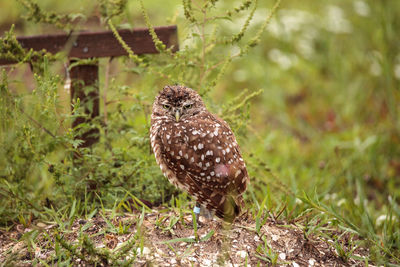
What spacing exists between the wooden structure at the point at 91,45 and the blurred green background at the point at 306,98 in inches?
4.0

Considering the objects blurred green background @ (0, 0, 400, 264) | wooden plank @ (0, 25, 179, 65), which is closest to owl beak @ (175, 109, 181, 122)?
blurred green background @ (0, 0, 400, 264)

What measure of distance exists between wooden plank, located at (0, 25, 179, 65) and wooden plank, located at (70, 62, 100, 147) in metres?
0.12

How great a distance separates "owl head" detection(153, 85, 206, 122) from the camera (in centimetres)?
309

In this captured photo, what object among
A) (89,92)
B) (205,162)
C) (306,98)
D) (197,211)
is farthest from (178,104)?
(306,98)

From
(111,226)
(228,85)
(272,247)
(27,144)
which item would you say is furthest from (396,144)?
(27,144)

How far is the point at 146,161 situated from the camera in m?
3.36

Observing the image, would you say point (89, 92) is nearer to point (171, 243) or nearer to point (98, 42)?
point (98, 42)

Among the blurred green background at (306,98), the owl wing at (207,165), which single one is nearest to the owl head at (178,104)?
the owl wing at (207,165)

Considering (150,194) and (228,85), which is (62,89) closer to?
(150,194)

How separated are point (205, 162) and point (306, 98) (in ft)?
12.9

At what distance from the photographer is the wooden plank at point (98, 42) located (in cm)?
353

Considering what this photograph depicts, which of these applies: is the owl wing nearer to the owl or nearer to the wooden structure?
the owl

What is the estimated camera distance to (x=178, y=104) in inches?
121

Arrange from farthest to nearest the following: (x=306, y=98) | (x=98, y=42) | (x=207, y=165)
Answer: (x=306, y=98), (x=98, y=42), (x=207, y=165)
